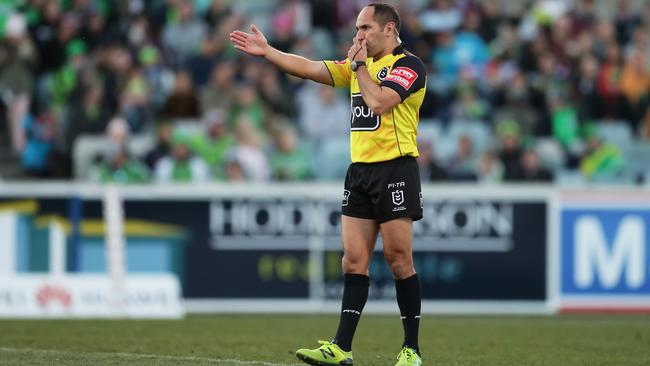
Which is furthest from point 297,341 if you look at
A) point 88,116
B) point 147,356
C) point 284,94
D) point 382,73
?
point 284,94

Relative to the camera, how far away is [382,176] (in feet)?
27.4

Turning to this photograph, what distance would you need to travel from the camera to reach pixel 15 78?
712 inches

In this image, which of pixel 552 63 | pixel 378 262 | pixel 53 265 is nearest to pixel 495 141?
pixel 552 63

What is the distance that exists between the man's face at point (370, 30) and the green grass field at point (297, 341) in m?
2.12

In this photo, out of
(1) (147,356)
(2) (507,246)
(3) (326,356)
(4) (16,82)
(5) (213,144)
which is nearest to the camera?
(3) (326,356)

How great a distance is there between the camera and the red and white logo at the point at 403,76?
27.1 ft

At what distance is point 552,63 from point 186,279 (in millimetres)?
6872

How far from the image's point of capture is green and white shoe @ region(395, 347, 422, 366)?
8.30 meters

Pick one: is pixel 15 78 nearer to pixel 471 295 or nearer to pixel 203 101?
pixel 203 101

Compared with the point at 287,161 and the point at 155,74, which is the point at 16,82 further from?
the point at 287,161

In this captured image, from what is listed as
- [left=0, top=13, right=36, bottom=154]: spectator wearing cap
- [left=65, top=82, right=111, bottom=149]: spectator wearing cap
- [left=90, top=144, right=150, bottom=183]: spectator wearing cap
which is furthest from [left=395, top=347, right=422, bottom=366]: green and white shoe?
[left=0, top=13, right=36, bottom=154]: spectator wearing cap

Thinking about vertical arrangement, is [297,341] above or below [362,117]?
below

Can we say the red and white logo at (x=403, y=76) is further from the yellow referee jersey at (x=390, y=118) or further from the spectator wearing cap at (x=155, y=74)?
the spectator wearing cap at (x=155, y=74)

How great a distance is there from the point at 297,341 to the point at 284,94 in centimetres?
786
